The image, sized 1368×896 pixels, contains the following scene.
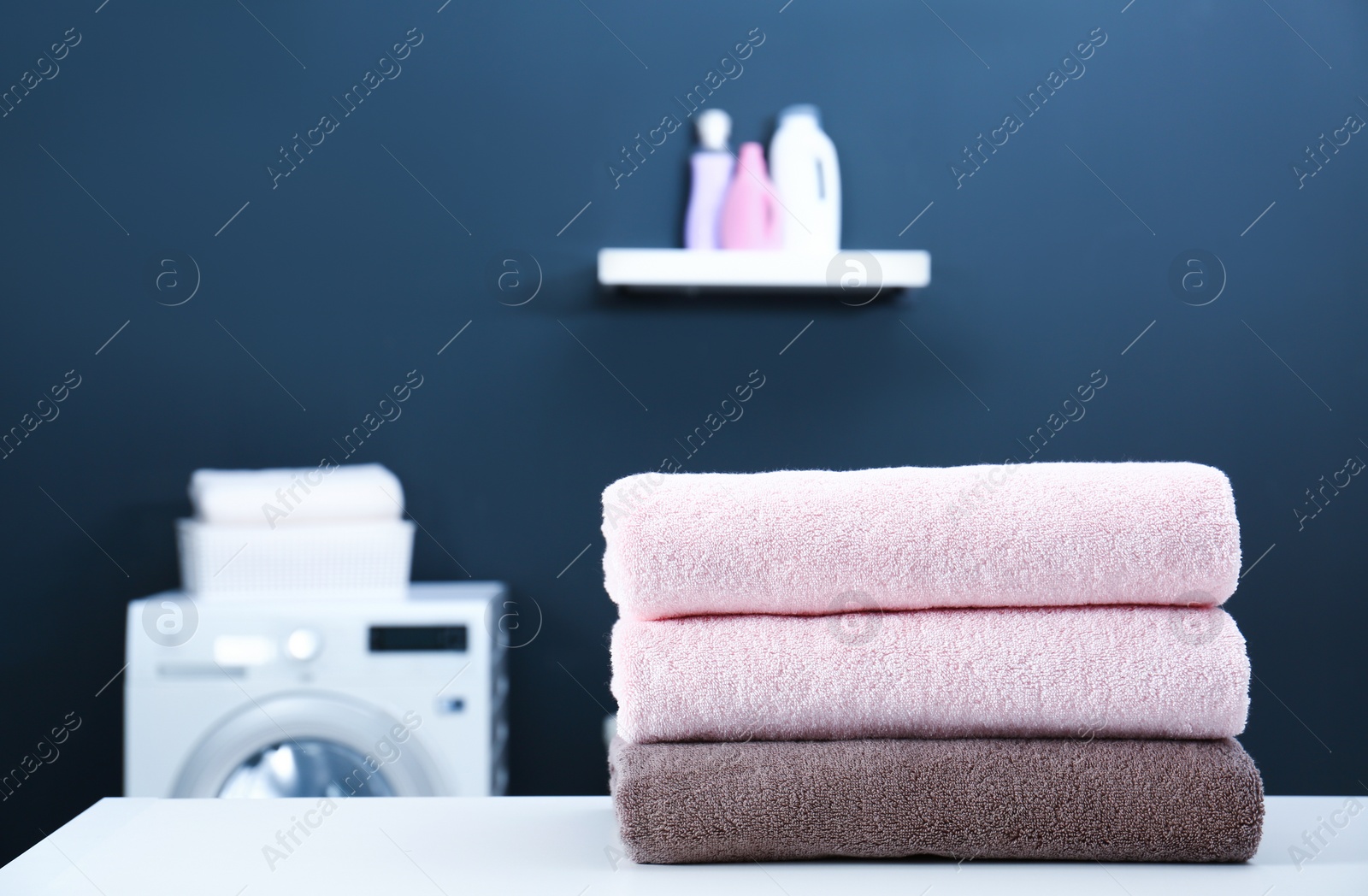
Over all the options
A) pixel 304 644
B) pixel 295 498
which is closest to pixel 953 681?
pixel 304 644

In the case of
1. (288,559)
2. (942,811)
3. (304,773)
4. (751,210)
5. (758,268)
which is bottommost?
(304,773)

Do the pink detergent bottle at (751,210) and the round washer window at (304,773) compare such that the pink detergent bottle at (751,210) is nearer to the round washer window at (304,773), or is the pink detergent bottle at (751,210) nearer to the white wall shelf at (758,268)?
the white wall shelf at (758,268)

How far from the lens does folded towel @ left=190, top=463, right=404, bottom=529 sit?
192 cm

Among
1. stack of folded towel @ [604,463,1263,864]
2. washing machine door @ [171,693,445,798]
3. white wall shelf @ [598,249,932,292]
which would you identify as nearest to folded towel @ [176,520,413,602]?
washing machine door @ [171,693,445,798]

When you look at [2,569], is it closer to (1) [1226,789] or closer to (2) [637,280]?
(2) [637,280]

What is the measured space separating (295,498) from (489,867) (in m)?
1.54

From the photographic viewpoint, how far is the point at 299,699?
5.98ft

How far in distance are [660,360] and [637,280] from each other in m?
0.23

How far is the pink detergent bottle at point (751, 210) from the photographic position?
82.7 inches

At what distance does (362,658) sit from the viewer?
1822 mm

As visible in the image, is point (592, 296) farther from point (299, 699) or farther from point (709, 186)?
point (299, 699)

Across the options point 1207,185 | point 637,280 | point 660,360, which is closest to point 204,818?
point 637,280

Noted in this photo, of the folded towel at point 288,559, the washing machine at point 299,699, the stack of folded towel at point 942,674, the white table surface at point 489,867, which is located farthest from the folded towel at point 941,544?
the folded towel at point 288,559

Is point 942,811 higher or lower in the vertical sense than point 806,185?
lower
